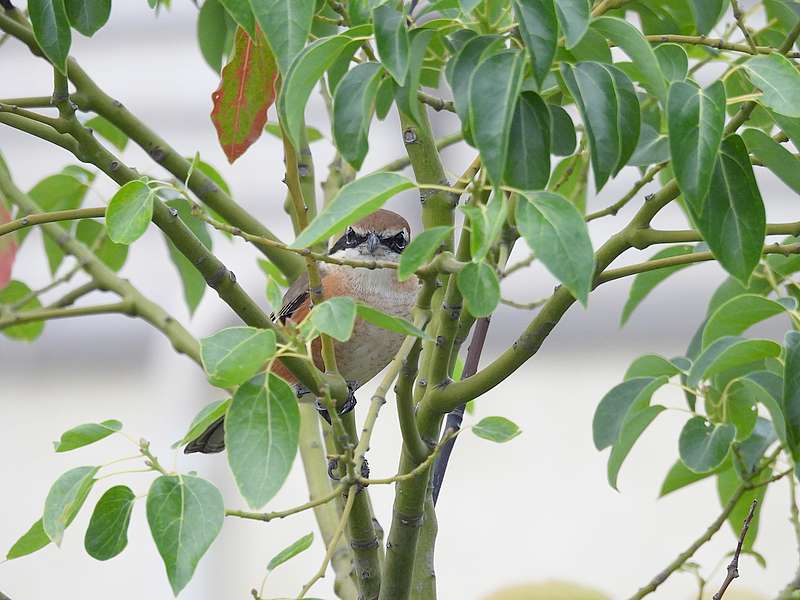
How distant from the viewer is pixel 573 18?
3.28 feet

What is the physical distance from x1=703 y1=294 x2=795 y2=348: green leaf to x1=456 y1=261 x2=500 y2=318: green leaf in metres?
0.53

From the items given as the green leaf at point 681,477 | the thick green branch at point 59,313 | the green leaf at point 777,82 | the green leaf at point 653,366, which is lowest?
the green leaf at point 681,477

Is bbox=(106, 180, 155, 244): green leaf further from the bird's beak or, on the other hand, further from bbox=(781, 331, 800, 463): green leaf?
the bird's beak

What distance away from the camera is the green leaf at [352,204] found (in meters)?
0.98

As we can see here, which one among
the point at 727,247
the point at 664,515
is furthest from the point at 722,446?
the point at 664,515

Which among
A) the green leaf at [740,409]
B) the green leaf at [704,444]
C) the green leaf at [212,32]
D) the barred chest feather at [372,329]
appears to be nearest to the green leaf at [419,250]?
the green leaf at [704,444]

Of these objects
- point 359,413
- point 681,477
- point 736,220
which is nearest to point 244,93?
point 736,220

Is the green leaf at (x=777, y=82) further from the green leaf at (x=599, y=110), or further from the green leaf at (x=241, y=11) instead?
the green leaf at (x=241, y=11)

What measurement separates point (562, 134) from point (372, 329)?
4.20 ft

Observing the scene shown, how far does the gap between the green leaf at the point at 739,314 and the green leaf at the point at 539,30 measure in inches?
22.5

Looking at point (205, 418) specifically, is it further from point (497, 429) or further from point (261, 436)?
point (497, 429)

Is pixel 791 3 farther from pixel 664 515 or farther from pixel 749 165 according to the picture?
pixel 664 515

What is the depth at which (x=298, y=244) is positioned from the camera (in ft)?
3.22

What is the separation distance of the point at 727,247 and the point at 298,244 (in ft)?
1.46
